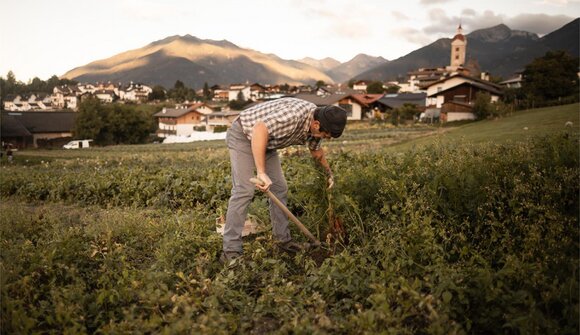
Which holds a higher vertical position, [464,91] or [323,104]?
[464,91]

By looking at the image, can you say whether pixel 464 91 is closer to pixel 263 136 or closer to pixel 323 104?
pixel 323 104

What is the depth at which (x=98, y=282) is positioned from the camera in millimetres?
2973

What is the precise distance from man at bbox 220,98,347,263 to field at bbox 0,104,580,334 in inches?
13.4

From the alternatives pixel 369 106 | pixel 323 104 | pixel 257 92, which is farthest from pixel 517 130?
pixel 257 92

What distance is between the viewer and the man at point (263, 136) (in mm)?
Answer: 3385

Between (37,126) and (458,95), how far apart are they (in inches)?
2308

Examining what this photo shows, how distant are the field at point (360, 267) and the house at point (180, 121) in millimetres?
64406

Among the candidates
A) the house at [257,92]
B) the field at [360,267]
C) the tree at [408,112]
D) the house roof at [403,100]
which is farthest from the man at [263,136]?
the house at [257,92]

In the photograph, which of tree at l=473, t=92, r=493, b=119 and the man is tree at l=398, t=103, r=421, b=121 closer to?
tree at l=473, t=92, r=493, b=119

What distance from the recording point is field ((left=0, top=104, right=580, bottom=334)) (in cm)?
236

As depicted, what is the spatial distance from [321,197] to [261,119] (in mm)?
1121

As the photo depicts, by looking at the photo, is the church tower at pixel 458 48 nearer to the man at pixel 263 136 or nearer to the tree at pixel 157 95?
the tree at pixel 157 95

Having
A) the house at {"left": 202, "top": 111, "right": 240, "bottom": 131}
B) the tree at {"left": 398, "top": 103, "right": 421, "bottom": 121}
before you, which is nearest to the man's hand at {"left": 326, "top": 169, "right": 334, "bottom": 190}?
the tree at {"left": 398, "top": 103, "right": 421, "bottom": 121}

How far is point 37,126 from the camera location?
57844 mm
